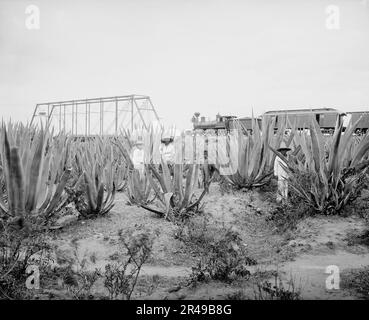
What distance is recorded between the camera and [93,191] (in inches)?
146

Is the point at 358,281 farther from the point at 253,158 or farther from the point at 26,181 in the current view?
the point at 253,158

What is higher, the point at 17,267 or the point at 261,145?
the point at 261,145

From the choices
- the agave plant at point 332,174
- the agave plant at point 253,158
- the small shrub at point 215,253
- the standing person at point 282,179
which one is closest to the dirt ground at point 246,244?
the small shrub at point 215,253

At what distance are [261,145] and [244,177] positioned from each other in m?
0.51

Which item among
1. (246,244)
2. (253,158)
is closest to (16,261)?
(246,244)

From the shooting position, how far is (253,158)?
5035mm

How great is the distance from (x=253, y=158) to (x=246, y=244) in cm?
181

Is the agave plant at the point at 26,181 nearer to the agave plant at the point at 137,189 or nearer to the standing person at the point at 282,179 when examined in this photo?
the agave plant at the point at 137,189

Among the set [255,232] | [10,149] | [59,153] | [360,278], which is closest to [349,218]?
[255,232]

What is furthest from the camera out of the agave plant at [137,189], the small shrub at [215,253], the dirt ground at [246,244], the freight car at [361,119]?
the agave plant at [137,189]

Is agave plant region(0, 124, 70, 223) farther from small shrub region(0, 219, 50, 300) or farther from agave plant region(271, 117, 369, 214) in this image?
agave plant region(271, 117, 369, 214)

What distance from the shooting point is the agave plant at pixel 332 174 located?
3670mm

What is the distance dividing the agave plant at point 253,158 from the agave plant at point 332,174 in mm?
1230
